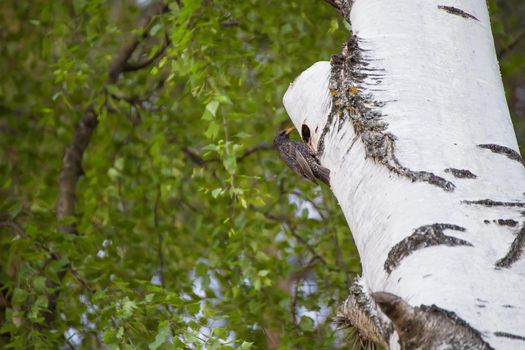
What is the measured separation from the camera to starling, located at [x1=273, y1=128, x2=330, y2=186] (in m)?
1.00

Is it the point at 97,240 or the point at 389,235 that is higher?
the point at 389,235

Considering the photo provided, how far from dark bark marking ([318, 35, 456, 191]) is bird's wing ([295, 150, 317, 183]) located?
→ 0.05 meters

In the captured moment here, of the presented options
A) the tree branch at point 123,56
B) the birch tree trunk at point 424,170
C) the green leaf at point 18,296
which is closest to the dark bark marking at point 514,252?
the birch tree trunk at point 424,170

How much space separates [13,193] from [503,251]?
2283 mm

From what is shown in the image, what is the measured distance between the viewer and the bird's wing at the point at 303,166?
3.38ft

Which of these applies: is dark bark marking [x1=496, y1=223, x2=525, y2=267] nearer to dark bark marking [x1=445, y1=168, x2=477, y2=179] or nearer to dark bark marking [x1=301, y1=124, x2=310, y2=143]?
dark bark marking [x1=445, y1=168, x2=477, y2=179]

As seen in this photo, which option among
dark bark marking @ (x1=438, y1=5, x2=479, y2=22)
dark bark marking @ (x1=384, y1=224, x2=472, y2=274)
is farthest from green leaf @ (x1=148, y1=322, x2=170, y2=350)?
dark bark marking @ (x1=438, y1=5, x2=479, y2=22)

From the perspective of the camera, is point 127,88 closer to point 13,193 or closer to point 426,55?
point 13,193

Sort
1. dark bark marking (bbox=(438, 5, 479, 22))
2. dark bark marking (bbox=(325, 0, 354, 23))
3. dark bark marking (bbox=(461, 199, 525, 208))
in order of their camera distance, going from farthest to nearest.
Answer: dark bark marking (bbox=(325, 0, 354, 23)), dark bark marking (bbox=(438, 5, 479, 22)), dark bark marking (bbox=(461, 199, 525, 208))

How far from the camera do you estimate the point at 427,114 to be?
0.85 m

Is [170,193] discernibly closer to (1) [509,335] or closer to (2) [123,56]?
(2) [123,56]

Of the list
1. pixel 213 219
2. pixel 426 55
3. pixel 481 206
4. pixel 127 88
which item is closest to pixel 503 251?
pixel 481 206

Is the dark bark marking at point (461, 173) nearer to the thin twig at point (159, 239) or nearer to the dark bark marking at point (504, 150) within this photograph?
the dark bark marking at point (504, 150)

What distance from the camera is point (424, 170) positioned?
31.8 inches
